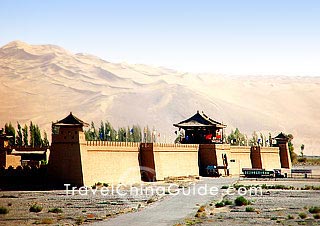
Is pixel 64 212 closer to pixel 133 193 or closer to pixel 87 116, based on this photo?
pixel 133 193

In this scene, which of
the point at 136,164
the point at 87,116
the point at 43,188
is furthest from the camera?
the point at 87,116

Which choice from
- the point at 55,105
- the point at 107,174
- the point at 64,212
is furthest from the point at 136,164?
the point at 55,105

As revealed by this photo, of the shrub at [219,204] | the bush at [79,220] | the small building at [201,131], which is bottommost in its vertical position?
the bush at [79,220]

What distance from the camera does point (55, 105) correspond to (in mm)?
190375

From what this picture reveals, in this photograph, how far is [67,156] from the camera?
44969 millimetres

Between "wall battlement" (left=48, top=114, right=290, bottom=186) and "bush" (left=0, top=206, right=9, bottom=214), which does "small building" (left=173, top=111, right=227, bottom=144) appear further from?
"bush" (left=0, top=206, right=9, bottom=214)

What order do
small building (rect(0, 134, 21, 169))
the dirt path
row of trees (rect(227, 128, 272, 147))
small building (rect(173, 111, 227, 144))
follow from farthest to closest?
row of trees (rect(227, 128, 272, 147))
small building (rect(173, 111, 227, 144))
small building (rect(0, 134, 21, 169))
the dirt path

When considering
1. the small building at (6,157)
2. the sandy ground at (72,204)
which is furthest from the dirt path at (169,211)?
the small building at (6,157)

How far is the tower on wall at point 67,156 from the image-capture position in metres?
44.6

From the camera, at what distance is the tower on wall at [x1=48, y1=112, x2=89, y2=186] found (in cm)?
4456

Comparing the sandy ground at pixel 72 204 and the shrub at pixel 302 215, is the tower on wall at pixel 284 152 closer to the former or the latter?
the sandy ground at pixel 72 204

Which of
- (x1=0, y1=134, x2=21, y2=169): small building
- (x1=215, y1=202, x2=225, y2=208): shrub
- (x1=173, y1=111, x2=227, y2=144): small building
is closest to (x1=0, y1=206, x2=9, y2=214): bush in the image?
(x1=215, y1=202, x2=225, y2=208): shrub

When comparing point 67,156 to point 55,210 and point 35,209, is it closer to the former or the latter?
point 35,209

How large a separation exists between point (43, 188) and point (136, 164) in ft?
32.5
